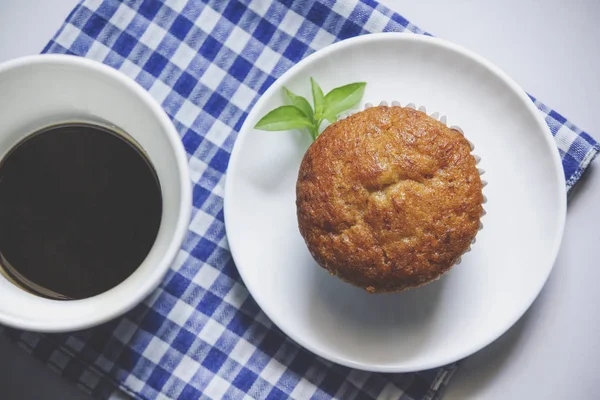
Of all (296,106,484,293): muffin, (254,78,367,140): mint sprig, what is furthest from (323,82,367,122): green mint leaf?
(296,106,484,293): muffin

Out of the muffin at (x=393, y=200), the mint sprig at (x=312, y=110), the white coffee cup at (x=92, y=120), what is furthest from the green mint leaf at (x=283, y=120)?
the white coffee cup at (x=92, y=120)

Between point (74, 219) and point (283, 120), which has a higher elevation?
point (283, 120)

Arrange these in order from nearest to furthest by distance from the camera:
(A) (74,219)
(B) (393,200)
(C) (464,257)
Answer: (B) (393,200)
(A) (74,219)
(C) (464,257)

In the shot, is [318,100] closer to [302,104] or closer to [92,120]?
[302,104]

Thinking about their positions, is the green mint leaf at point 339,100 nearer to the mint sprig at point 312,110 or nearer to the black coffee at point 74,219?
the mint sprig at point 312,110

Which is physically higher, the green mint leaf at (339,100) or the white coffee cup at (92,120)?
the green mint leaf at (339,100)

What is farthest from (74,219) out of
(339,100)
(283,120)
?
(339,100)
